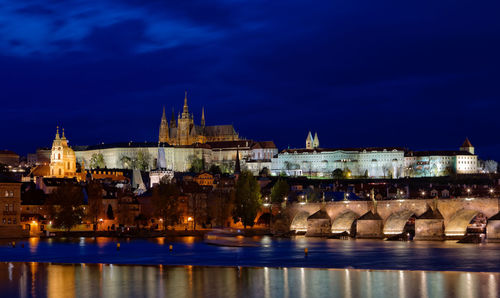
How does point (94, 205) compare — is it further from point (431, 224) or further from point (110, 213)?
point (431, 224)

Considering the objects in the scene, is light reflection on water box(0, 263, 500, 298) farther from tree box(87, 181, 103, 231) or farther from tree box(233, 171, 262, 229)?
tree box(233, 171, 262, 229)

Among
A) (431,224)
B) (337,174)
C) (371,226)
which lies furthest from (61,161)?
(337,174)

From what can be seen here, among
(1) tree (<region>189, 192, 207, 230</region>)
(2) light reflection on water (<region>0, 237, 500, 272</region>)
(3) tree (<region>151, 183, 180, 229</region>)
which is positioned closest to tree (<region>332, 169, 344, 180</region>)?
(1) tree (<region>189, 192, 207, 230</region>)

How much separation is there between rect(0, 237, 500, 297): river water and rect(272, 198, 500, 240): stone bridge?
16.0 ft

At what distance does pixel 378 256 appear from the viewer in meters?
49.8

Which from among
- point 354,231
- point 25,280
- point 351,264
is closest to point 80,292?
point 25,280

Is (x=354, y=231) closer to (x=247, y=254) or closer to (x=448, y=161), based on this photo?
(x=247, y=254)

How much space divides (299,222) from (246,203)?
642 centimetres

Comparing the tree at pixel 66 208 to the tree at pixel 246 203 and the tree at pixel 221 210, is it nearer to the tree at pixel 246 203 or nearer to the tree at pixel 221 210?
the tree at pixel 221 210

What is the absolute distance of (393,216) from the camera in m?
70.5

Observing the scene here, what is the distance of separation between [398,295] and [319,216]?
44.7m

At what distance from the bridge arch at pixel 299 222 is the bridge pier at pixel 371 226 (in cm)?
1102

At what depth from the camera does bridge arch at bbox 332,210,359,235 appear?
246 feet

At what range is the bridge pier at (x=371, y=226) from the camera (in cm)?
7106
